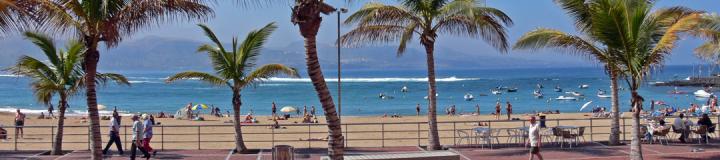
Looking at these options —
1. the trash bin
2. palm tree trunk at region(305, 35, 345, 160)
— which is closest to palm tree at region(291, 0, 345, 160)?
palm tree trunk at region(305, 35, 345, 160)

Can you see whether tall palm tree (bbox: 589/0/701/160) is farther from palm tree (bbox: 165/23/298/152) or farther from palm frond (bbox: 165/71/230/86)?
palm frond (bbox: 165/71/230/86)

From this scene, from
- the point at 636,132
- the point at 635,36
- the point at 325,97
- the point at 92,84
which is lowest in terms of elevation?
the point at 636,132

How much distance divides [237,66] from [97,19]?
6334mm

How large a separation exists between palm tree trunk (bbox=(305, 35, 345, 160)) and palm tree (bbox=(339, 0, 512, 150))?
683 centimetres

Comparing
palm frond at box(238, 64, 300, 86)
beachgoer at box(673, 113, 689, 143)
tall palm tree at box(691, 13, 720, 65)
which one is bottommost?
beachgoer at box(673, 113, 689, 143)

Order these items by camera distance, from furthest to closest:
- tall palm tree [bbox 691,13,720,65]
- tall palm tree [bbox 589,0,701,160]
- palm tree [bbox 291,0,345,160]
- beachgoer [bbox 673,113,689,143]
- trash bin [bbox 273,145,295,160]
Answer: beachgoer [bbox 673,113,689,143] < tall palm tree [bbox 691,13,720,65] < tall palm tree [bbox 589,0,701,160] < trash bin [bbox 273,145,295,160] < palm tree [bbox 291,0,345,160]

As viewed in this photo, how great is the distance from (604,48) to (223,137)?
14717 millimetres

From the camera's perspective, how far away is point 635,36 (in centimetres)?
1111

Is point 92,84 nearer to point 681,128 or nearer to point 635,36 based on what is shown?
point 635,36

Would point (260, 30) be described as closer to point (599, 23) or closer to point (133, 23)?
point (133, 23)

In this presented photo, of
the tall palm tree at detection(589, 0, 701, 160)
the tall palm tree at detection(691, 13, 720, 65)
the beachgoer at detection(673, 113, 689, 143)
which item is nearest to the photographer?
the tall palm tree at detection(589, 0, 701, 160)

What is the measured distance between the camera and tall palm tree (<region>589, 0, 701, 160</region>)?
36.0ft

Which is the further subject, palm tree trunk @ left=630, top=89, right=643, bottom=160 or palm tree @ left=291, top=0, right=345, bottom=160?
palm tree trunk @ left=630, top=89, right=643, bottom=160

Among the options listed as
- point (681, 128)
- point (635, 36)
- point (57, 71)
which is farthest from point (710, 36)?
point (57, 71)
